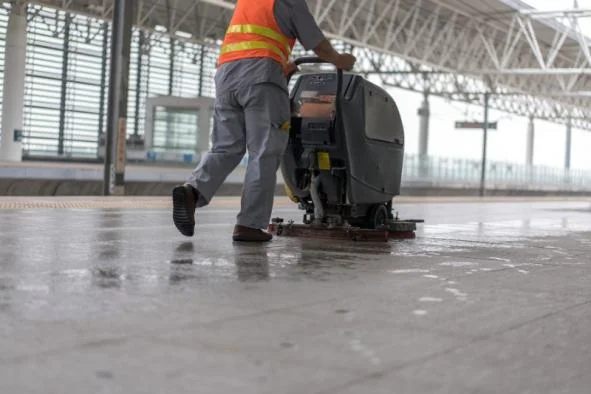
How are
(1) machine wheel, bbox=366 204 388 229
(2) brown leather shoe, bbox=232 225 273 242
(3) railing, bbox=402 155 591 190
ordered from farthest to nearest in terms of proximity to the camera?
(3) railing, bbox=402 155 591 190 → (1) machine wheel, bbox=366 204 388 229 → (2) brown leather shoe, bbox=232 225 273 242

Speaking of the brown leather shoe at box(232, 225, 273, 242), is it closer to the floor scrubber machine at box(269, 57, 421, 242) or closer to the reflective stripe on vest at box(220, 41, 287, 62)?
the floor scrubber machine at box(269, 57, 421, 242)

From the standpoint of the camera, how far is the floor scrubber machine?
6117 millimetres

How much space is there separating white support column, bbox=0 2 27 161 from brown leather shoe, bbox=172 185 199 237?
29.0m

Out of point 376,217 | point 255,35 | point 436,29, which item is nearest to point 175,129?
point 436,29

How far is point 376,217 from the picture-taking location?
6715 millimetres

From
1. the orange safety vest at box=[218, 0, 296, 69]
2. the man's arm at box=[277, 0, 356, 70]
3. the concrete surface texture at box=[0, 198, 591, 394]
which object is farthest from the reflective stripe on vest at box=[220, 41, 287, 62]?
the concrete surface texture at box=[0, 198, 591, 394]

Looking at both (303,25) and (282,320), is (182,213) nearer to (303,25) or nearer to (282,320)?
(303,25)

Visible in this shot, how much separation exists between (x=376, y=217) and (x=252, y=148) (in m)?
1.61

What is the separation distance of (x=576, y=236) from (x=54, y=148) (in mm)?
34714

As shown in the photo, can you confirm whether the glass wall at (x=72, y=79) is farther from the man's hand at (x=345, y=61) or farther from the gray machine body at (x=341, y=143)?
the man's hand at (x=345, y=61)

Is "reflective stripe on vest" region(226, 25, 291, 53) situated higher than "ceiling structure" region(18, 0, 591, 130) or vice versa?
"ceiling structure" region(18, 0, 591, 130)

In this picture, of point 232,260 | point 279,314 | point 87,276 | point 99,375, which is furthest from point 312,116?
point 99,375

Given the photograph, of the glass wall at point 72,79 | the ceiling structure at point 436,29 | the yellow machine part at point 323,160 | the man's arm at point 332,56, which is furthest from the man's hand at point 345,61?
the glass wall at point 72,79

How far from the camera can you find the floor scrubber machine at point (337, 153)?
20.1 feet
